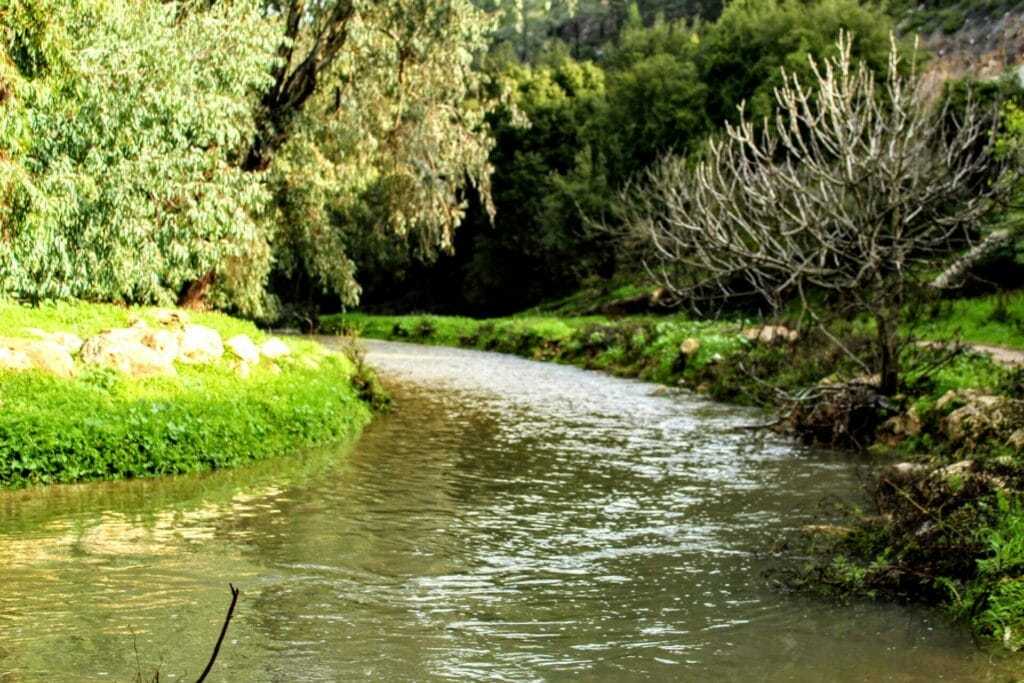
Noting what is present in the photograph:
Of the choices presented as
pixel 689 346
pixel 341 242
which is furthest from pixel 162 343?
pixel 689 346

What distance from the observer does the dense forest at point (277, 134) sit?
1209cm

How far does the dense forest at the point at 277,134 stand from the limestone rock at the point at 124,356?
863 millimetres

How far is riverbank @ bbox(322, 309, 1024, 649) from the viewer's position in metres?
8.24

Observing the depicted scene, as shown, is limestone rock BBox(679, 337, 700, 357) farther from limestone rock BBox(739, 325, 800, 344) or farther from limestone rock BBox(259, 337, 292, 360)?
limestone rock BBox(259, 337, 292, 360)

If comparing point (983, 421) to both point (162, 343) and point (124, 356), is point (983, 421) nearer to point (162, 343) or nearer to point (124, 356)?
point (124, 356)

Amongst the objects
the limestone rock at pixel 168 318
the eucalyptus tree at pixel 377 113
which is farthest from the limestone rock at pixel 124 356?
the eucalyptus tree at pixel 377 113

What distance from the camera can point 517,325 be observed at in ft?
131

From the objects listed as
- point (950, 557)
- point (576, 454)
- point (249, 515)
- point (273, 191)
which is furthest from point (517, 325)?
point (950, 557)

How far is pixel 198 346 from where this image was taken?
673 inches

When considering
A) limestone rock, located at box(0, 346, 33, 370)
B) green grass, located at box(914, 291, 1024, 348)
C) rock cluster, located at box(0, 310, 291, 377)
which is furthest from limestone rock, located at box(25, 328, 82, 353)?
green grass, located at box(914, 291, 1024, 348)

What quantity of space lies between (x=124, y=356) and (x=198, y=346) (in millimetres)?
2034

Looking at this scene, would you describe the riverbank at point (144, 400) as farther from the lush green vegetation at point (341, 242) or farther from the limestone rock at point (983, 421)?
the limestone rock at point (983, 421)

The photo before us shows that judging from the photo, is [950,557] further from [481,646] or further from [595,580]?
[481,646]

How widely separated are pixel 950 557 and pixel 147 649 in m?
6.33
